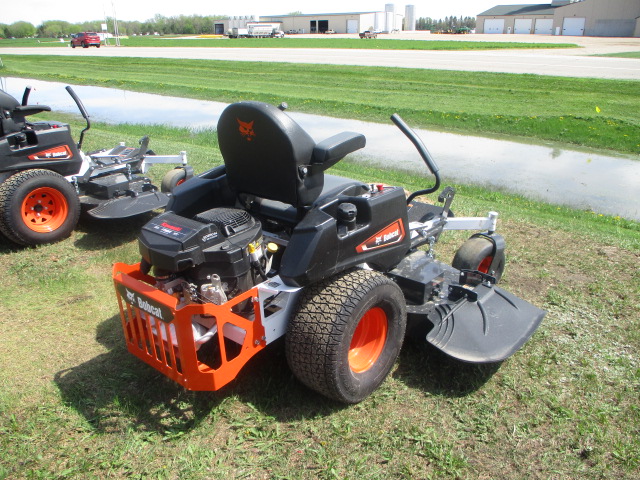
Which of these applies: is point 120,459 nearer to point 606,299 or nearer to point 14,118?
point 606,299

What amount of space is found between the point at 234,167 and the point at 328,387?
138 centimetres

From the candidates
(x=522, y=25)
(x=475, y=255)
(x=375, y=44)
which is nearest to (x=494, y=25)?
(x=522, y=25)

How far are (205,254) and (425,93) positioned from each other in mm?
15143

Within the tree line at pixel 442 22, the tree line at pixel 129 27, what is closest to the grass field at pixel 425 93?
the tree line at pixel 129 27

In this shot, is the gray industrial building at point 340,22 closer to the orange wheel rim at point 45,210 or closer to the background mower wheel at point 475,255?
the orange wheel rim at point 45,210

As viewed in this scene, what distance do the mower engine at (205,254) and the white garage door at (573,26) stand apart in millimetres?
75145

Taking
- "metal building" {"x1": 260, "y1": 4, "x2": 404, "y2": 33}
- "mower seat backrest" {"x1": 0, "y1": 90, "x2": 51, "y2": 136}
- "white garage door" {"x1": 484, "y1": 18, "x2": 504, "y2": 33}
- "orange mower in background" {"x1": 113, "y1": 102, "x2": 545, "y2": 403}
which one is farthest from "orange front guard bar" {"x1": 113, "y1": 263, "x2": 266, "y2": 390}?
"metal building" {"x1": 260, "y1": 4, "x2": 404, "y2": 33}

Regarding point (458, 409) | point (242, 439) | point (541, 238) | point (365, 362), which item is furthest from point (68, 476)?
point (541, 238)

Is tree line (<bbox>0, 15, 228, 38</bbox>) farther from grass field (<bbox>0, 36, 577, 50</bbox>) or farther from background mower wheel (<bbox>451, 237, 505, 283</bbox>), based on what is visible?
background mower wheel (<bbox>451, 237, 505, 283</bbox>)

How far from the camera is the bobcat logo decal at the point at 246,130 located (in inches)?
118

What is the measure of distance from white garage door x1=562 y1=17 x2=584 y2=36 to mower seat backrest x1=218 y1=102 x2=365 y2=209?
7480 centimetres

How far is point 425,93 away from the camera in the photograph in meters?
16.8

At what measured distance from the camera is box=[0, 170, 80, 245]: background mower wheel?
5.05 metres

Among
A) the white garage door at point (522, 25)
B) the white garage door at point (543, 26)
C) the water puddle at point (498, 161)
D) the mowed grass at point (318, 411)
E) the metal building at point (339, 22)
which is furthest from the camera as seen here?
the metal building at point (339, 22)
